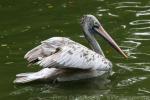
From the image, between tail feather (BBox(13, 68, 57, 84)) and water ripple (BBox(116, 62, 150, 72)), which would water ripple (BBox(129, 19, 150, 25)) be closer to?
water ripple (BBox(116, 62, 150, 72))

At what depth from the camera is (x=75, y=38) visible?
1359 cm

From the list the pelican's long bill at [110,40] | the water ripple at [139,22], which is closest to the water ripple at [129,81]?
the pelican's long bill at [110,40]

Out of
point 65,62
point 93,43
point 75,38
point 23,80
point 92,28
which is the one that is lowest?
point 75,38

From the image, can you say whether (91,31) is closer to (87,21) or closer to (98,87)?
(87,21)

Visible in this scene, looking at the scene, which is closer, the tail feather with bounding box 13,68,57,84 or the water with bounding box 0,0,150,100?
the water with bounding box 0,0,150,100

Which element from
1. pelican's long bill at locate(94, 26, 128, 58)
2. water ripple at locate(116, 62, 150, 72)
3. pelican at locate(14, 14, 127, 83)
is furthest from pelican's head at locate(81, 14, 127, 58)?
pelican at locate(14, 14, 127, 83)

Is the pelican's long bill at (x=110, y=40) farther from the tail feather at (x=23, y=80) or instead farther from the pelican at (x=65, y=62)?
the tail feather at (x=23, y=80)

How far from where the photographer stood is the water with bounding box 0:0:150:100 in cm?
1072

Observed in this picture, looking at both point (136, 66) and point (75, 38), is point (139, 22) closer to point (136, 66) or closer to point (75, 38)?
point (75, 38)

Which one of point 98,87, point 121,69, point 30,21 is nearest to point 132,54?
point 121,69

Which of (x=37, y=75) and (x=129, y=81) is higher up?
(x=37, y=75)

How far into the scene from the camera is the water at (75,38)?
1072cm

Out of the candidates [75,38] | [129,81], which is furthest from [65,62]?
[75,38]

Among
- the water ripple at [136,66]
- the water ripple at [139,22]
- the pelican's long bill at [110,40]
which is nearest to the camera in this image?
the water ripple at [136,66]
